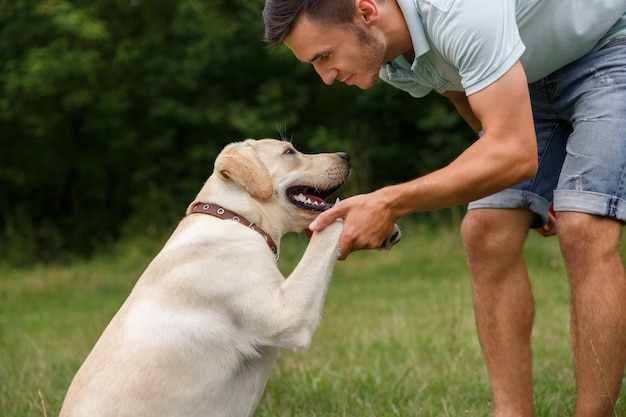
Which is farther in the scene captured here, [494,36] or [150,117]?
[150,117]

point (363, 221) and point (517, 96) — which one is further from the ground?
point (517, 96)

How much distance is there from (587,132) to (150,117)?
1616 centimetres

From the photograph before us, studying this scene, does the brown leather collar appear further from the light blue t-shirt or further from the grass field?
the grass field

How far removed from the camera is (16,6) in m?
14.7

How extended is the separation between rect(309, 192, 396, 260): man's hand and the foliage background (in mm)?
11940

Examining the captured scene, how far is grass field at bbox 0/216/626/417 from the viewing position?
4289 millimetres

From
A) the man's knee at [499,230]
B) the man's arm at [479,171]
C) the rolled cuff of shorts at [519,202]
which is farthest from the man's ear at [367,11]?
the man's knee at [499,230]

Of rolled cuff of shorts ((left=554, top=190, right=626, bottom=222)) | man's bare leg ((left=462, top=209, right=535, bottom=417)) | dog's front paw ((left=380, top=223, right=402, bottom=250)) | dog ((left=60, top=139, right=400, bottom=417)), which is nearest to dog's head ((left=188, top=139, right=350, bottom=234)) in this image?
dog ((left=60, top=139, right=400, bottom=417))

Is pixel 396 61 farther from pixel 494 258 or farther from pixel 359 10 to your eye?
pixel 494 258

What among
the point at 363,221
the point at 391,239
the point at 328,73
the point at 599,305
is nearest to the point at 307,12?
the point at 328,73

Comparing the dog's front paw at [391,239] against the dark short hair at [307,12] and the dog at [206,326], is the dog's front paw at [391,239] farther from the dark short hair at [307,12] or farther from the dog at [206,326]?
the dark short hair at [307,12]

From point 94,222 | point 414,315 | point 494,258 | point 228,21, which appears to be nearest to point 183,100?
point 228,21

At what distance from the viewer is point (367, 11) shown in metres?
3.14

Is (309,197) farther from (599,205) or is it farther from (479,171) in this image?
(599,205)
